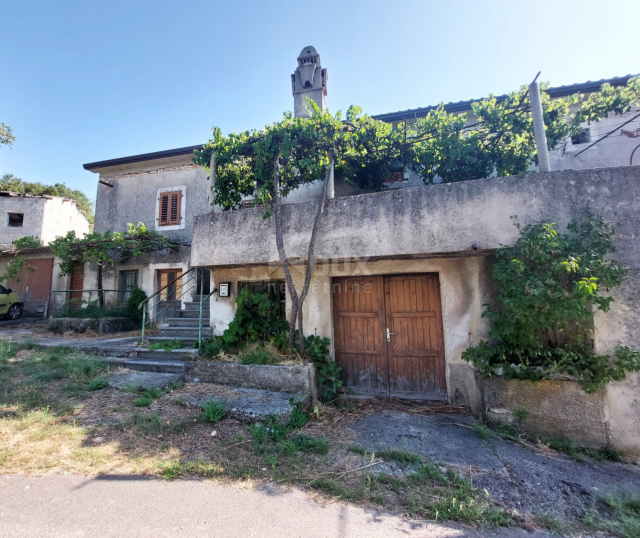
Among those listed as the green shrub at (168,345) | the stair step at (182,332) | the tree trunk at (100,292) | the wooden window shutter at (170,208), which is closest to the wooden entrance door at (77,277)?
the tree trunk at (100,292)

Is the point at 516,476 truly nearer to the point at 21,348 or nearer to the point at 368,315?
the point at 368,315

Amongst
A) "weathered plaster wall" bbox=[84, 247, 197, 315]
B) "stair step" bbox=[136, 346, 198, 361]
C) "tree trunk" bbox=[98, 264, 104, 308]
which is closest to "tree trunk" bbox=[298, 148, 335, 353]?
"stair step" bbox=[136, 346, 198, 361]

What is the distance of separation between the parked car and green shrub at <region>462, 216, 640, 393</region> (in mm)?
15892

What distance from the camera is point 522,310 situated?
12.7ft

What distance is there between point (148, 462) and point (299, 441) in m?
1.65

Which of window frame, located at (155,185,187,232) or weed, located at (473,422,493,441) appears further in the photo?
window frame, located at (155,185,187,232)

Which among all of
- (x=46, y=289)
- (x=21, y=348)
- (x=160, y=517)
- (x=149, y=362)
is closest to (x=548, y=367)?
(x=160, y=517)

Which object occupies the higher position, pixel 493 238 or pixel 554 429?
pixel 493 238

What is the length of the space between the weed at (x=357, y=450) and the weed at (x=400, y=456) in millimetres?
187

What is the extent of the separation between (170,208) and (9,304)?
7373 millimetres

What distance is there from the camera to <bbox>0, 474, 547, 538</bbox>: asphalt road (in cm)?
232

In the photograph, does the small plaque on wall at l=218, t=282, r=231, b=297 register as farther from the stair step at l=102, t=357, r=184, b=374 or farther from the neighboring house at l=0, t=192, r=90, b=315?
the neighboring house at l=0, t=192, r=90, b=315

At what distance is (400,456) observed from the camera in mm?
3479

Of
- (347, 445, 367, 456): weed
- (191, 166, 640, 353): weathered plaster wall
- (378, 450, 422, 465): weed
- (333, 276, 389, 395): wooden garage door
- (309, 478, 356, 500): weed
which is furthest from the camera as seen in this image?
(333, 276, 389, 395): wooden garage door
